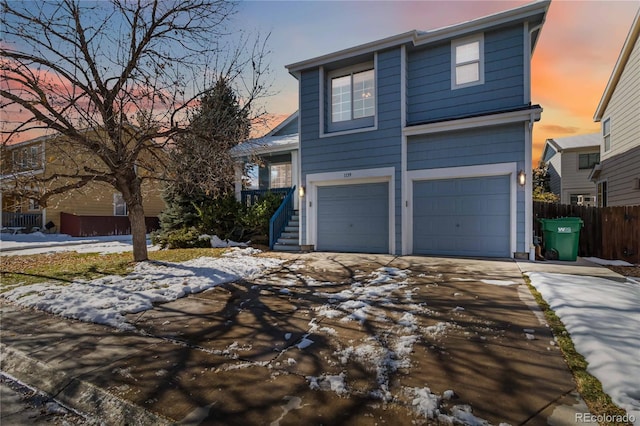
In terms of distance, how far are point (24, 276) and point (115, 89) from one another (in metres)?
4.27

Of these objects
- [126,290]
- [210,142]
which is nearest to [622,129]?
[210,142]

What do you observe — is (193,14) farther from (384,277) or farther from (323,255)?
(384,277)

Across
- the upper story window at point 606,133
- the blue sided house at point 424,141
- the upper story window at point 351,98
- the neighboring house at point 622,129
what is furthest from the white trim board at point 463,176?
the upper story window at point 606,133

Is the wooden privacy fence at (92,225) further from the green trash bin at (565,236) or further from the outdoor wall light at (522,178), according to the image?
the green trash bin at (565,236)

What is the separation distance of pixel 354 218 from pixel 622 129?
1096cm

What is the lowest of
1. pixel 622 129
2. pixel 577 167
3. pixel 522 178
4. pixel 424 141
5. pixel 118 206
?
pixel 118 206

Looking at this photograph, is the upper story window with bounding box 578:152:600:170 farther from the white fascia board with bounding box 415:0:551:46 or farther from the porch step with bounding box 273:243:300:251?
the porch step with bounding box 273:243:300:251

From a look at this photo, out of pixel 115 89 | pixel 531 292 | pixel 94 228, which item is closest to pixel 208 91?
pixel 115 89

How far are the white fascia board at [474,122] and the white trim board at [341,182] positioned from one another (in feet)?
3.97

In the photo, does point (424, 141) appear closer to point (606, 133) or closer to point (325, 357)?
point (325, 357)

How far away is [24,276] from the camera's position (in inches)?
246

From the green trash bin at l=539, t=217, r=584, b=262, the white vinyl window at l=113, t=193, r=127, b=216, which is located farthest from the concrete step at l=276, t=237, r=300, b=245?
the white vinyl window at l=113, t=193, r=127, b=216

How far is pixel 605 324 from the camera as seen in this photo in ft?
10.2

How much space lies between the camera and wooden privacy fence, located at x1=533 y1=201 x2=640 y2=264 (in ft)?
24.2
